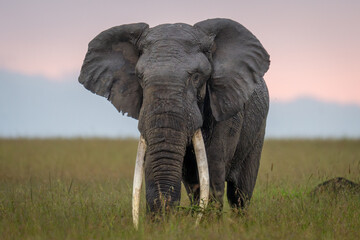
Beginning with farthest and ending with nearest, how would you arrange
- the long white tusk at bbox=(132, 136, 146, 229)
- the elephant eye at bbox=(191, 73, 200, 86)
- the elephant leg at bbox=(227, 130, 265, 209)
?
the elephant leg at bbox=(227, 130, 265, 209) → the elephant eye at bbox=(191, 73, 200, 86) → the long white tusk at bbox=(132, 136, 146, 229)

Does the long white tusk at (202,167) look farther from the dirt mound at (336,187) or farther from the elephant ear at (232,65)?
the dirt mound at (336,187)

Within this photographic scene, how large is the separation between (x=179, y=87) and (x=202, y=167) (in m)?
0.99

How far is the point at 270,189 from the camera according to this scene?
1086cm

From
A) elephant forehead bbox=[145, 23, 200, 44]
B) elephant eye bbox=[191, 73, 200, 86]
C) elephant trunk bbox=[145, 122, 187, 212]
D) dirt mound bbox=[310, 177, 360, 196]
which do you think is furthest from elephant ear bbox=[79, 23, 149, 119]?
dirt mound bbox=[310, 177, 360, 196]

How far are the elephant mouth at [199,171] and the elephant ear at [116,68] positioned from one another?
0.72 m

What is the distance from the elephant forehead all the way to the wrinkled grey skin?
0.04ft

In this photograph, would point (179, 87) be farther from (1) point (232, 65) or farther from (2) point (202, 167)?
(1) point (232, 65)

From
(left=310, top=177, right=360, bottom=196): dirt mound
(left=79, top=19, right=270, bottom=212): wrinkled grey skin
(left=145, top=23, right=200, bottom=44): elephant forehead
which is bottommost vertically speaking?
(left=310, top=177, right=360, bottom=196): dirt mound

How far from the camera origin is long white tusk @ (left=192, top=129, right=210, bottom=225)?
679cm

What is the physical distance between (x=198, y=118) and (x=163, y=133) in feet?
1.67

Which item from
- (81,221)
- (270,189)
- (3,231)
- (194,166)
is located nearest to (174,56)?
(194,166)

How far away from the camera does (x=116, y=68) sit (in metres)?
7.74

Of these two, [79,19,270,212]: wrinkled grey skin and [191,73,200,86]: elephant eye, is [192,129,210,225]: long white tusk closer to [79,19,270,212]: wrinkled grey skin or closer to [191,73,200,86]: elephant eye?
[79,19,270,212]: wrinkled grey skin

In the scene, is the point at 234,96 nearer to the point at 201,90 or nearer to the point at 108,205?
the point at 201,90
